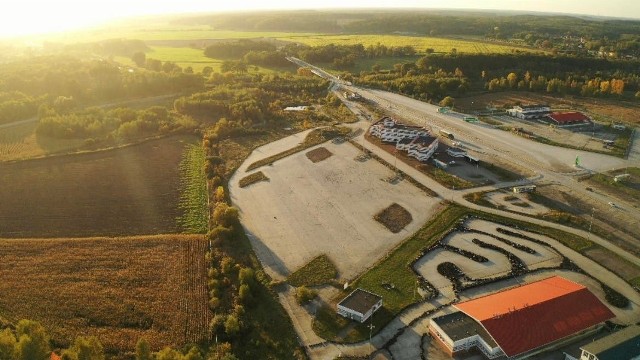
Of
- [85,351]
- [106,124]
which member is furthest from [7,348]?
[106,124]

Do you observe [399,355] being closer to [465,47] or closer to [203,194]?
[203,194]

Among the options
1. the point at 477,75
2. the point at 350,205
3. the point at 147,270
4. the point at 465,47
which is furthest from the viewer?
the point at 465,47

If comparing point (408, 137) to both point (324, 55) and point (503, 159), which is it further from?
point (324, 55)

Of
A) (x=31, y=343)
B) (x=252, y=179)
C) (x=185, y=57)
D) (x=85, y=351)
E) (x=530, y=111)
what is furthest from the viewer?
(x=185, y=57)

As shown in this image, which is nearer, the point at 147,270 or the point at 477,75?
the point at 147,270

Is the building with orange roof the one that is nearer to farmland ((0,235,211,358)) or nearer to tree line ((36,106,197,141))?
farmland ((0,235,211,358))

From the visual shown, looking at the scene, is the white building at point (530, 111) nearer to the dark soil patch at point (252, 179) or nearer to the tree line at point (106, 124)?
the dark soil patch at point (252, 179)

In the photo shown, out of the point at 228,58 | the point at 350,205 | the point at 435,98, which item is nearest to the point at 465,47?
the point at 435,98
